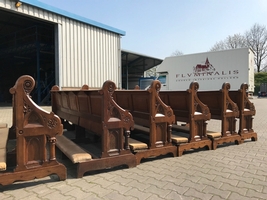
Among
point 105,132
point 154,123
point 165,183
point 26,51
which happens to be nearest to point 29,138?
point 105,132

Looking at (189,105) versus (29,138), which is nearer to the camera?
(29,138)

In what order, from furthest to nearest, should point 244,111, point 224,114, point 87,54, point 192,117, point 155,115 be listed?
point 87,54
point 244,111
point 224,114
point 192,117
point 155,115

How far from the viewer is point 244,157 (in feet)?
14.4

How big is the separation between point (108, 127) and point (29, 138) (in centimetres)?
110

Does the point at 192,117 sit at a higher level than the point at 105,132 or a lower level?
higher

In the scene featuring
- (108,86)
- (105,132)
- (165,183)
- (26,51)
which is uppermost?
(26,51)

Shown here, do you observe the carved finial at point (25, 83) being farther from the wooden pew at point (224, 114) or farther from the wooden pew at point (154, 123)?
the wooden pew at point (224, 114)

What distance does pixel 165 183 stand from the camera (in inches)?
123

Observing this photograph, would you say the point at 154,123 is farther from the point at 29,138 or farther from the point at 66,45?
the point at 66,45

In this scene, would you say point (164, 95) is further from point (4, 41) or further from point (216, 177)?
point (4, 41)

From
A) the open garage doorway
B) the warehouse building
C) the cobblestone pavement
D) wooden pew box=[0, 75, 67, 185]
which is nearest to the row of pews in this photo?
wooden pew box=[0, 75, 67, 185]

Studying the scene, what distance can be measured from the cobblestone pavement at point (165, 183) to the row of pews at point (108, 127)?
15 cm

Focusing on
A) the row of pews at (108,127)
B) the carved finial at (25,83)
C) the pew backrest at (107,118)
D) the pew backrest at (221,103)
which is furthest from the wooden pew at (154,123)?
the carved finial at (25,83)

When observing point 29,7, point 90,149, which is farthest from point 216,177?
point 29,7
